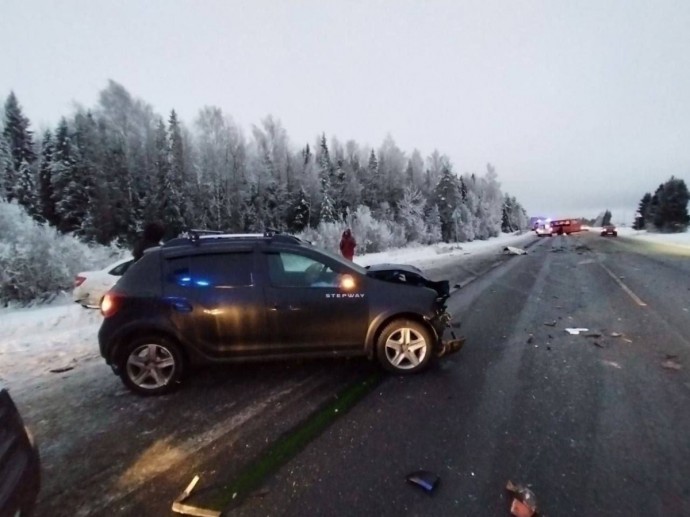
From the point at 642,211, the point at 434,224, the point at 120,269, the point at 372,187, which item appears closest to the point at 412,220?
the point at 434,224

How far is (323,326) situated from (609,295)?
8.30 meters

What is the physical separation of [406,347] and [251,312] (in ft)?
6.43

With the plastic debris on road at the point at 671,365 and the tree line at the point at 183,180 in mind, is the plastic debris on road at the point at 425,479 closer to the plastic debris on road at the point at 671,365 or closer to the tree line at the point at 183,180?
the plastic debris on road at the point at 671,365

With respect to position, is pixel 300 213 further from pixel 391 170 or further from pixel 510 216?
pixel 510 216

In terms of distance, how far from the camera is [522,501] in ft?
8.23

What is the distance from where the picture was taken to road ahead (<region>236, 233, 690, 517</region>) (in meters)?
2.56

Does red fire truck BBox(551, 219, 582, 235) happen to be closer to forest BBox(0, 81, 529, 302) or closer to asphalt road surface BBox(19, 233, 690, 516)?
forest BBox(0, 81, 529, 302)

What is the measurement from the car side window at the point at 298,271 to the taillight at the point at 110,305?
5.85ft

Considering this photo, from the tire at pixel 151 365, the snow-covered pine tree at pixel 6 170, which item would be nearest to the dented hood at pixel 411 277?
the tire at pixel 151 365

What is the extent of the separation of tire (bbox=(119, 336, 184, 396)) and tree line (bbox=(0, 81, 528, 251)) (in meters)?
26.1

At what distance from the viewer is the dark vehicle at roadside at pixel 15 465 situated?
2.01m

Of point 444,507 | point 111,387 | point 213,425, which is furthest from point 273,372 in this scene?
point 444,507

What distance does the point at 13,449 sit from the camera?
87.0 inches

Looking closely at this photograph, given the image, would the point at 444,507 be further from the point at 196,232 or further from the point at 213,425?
the point at 196,232
